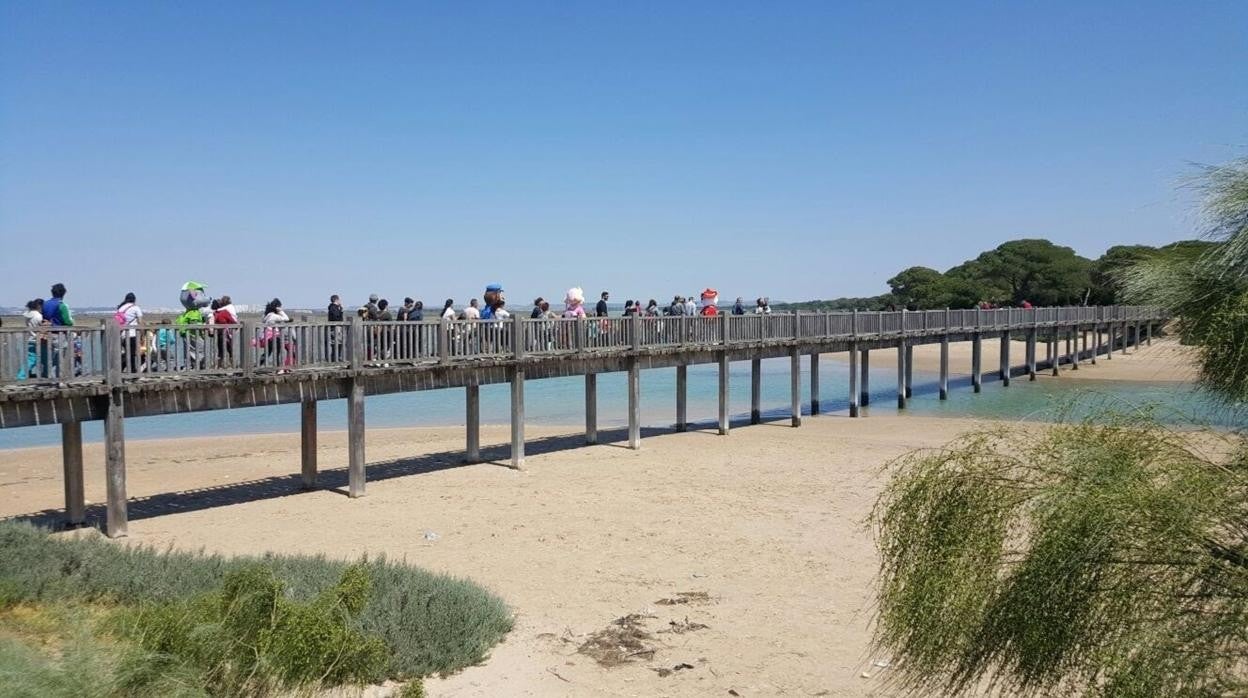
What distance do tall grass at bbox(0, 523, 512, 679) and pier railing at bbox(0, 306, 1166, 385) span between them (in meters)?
2.59

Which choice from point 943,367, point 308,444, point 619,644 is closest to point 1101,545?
point 619,644

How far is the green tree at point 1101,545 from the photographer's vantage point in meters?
3.45

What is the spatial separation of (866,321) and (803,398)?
8.42m

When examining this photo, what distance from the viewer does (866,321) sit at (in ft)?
107

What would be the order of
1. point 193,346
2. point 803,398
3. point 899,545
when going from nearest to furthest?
point 899,545, point 193,346, point 803,398

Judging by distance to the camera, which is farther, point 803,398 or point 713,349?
point 803,398

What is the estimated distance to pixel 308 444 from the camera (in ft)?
57.7

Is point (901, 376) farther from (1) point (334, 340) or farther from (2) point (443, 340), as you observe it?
(1) point (334, 340)

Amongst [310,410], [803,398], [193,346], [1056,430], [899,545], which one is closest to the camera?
[1056,430]

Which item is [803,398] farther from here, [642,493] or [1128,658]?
[1128,658]

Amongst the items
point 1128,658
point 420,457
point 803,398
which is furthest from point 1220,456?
point 803,398

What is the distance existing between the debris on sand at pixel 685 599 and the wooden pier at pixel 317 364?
18.9 feet

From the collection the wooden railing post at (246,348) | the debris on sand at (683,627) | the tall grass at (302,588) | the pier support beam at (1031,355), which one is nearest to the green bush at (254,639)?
the tall grass at (302,588)

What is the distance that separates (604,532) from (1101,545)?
1133 cm
